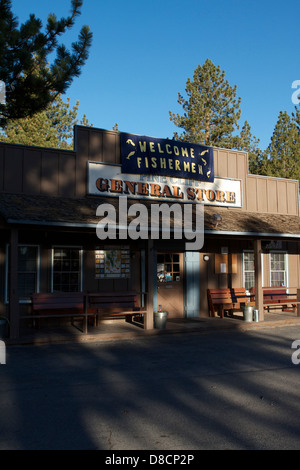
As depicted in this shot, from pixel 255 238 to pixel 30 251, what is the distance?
22.0 feet

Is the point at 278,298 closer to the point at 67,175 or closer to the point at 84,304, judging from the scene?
the point at 84,304

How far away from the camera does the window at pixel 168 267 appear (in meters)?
14.4

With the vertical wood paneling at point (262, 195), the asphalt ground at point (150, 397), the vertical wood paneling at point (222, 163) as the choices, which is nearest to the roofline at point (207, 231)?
the vertical wood paneling at point (262, 195)

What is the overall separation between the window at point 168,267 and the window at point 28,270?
3.95m

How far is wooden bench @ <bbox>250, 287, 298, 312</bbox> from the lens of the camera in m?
15.1

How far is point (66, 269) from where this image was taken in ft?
42.2

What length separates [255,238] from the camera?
13742 millimetres

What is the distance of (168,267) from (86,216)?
13.6ft

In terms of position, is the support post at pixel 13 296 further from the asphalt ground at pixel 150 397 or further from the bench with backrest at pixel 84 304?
the bench with backrest at pixel 84 304

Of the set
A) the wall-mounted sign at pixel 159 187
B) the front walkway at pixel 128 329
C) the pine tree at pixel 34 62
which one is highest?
the pine tree at pixel 34 62

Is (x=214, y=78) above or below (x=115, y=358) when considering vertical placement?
above
